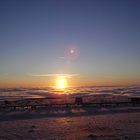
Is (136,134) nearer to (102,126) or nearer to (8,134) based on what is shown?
(102,126)

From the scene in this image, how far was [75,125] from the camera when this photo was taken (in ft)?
63.2

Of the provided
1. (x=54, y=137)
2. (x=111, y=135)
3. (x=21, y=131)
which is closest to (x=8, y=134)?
(x=21, y=131)

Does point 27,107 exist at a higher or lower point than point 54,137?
higher

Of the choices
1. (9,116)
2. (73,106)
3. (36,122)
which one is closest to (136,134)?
(36,122)

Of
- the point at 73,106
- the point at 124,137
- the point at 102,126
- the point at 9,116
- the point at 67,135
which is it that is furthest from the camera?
the point at 73,106

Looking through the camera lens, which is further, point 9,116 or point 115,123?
point 9,116

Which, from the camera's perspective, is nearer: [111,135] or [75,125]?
[111,135]

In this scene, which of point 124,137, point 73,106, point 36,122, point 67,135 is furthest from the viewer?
point 73,106

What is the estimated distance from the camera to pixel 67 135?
628 inches

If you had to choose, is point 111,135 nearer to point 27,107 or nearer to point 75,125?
point 75,125

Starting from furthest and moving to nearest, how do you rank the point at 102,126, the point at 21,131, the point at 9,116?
the point at 9,116 → the point at 102,126 → the point at 21,131

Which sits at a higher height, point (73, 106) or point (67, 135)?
point (73, 106)

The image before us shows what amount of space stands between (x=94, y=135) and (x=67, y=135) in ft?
5.13

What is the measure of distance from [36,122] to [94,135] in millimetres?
6758
